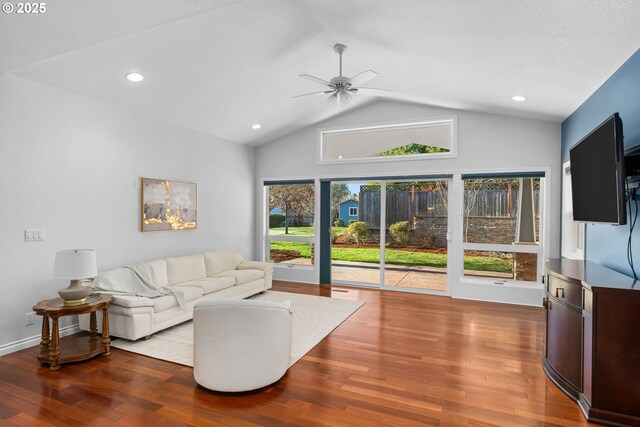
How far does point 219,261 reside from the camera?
18.8 feet

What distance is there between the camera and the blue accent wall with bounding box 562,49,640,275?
9.24 feet

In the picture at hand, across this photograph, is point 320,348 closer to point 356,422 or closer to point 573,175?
point 356,422

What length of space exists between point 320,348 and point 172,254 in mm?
2941

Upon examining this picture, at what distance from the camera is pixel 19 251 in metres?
3.52

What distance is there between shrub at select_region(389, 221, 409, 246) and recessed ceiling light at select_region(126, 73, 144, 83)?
14.6 feet

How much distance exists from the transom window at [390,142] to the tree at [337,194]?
52cm

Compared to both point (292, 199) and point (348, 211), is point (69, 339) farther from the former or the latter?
point (348, 211)

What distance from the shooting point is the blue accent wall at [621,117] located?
9.24ft

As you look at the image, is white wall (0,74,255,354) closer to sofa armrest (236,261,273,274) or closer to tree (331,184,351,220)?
sofa armrest (236,261,273,274)

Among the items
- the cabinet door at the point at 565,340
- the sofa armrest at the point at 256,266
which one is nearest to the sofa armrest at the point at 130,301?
the sofa armrest at the point at 256,266

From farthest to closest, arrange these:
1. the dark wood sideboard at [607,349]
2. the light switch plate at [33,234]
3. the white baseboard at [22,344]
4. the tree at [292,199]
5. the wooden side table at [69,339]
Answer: the tree at [292,199]
the light switch plate at [33,234]
the white baseboard at [22,344]
the wooden side table at [69,339]
the dark wood sideboard at [607,349]

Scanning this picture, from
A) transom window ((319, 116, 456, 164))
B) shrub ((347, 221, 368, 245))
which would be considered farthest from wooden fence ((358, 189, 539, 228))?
transom window ((319, 116, 456, 164))

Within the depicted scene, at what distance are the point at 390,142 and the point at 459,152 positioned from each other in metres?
1.17

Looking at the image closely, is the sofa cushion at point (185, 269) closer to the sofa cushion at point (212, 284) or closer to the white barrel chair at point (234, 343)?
the sofa cushion at point (212, 284)
